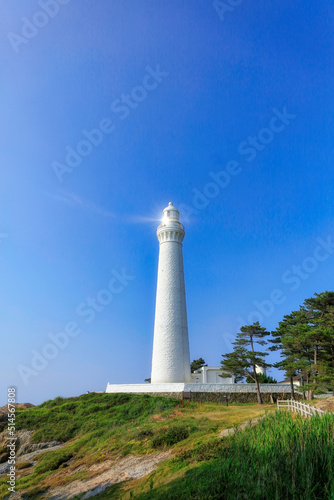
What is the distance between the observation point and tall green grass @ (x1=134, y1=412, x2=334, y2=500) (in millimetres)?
6535

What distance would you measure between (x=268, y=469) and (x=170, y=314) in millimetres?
24790

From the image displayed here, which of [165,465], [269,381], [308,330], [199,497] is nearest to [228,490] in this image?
[199,497]

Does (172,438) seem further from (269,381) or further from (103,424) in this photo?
(269,381)

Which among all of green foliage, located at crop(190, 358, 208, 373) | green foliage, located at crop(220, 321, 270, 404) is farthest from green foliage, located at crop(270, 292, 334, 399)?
green foliage, located at crop(190, 358, 208, 373)

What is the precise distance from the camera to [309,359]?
2867 cm

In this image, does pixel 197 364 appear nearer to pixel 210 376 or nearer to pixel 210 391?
pixel 210 376

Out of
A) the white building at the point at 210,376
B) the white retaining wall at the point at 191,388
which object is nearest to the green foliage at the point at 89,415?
the white retaining wall at the point at 191,388

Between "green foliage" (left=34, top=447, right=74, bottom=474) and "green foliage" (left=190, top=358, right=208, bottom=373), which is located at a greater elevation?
"green foliage" (left=190, top=358, right=208, bottom=373)

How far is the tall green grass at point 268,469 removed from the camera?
6.54 meters

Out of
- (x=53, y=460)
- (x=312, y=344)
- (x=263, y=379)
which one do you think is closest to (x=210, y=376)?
(x=263, y=379)

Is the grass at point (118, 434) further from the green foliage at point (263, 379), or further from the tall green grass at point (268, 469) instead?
the green foliage at point (263, 379)

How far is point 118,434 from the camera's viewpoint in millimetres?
18391

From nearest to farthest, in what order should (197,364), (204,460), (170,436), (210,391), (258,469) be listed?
(258,469), (204,460), (170,436), (210,391), (197,364)

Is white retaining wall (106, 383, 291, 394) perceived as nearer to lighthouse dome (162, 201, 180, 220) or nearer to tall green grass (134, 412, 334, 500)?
lighthouse dome (162, 201, 180, 220)
